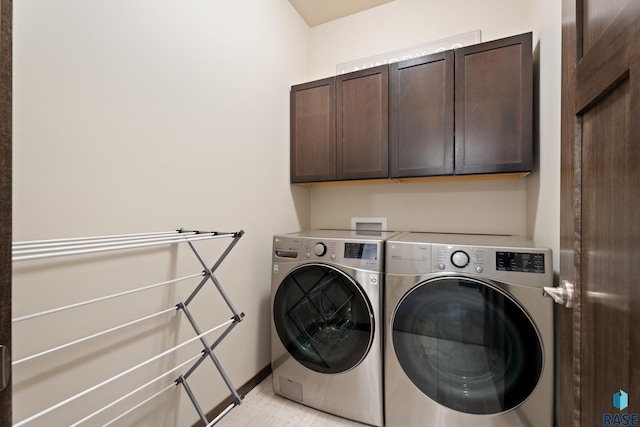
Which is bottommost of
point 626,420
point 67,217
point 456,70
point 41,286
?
point 626,420

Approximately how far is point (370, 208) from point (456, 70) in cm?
109

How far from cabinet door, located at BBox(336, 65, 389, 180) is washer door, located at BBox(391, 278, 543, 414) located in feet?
2.84

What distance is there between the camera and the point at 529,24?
5.67 ft

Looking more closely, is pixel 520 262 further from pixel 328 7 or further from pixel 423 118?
pixel 328 7

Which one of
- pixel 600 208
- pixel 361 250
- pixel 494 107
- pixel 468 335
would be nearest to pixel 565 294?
pixel 600 208

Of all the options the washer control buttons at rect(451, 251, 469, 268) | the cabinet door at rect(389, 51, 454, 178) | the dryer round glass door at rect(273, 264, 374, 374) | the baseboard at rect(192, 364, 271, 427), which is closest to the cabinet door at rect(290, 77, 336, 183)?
the cabinet door at rect(389, 51, 454, 178)

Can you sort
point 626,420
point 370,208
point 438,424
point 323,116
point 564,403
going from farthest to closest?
1. point 370,208
2. point 323,116
3. point 438,424
4. point 564,403
5. point 626,420

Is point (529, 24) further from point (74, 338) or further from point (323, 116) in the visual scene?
point (74, 338)

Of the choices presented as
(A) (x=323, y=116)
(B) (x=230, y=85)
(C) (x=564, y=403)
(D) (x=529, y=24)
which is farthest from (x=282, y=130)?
(C) (x=564, y=403)

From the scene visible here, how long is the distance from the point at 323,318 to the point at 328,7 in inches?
92.5

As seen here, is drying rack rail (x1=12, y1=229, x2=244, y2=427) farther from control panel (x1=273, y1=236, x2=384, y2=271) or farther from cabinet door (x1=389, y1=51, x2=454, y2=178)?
cabinet door (x1=389, y1=51, x2=454, y2=178)

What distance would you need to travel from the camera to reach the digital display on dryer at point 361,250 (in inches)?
57.1

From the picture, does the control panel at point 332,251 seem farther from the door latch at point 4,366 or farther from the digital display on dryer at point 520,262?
the door latch at point 4,366

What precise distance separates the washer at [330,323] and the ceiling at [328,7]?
1870 millimetres
